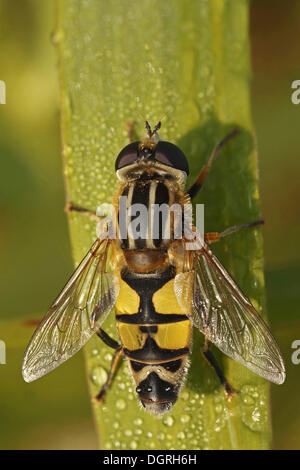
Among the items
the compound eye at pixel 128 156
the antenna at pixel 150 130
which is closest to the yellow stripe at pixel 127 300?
the compound eye at pixel 128 156

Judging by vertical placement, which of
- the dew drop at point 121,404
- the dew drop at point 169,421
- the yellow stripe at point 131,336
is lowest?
the dew drop at point 169,421

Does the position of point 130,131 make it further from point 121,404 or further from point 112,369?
point 121,404

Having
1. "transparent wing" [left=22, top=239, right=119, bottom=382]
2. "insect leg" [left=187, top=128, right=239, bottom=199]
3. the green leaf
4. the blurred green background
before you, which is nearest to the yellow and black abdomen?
"transparent wing" [left=22, top=239, right=119, bottom=382]

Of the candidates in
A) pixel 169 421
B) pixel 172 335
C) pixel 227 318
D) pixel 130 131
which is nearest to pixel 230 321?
pixel 227 318

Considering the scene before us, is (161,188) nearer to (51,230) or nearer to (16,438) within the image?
(51,230)

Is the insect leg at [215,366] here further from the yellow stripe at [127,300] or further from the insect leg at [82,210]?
the insect leg at [82,210]

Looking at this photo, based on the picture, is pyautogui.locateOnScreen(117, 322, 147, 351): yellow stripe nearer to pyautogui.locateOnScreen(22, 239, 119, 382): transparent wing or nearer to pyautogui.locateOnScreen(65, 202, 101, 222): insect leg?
pyautogui.locateOnScreen(22, 239, 119, 382): transparent wing
